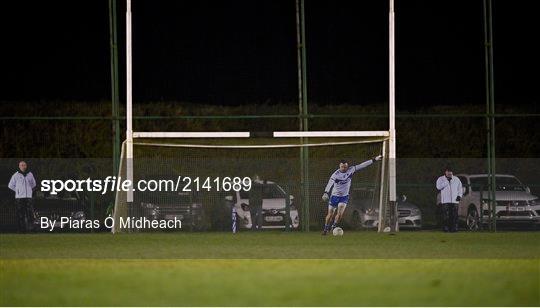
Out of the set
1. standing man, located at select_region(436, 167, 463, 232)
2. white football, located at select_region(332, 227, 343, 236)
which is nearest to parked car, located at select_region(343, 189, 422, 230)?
white football, located at select_region(332, 227, 343, 236)

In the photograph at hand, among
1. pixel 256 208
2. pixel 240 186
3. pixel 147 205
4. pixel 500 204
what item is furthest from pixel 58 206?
pixel 500 204

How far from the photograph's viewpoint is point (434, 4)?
98.0 feet

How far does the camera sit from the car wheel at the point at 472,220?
89.3 ft

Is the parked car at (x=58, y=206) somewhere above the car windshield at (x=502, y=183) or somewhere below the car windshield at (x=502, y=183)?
below

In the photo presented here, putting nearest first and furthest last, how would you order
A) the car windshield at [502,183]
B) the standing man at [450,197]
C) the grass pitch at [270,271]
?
the grass pitch at [270,271], the standing man at [450,197], the car windshield at [502,183]

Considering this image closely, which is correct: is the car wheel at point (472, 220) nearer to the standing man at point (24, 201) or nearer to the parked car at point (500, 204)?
the parked car at point (500, 204)

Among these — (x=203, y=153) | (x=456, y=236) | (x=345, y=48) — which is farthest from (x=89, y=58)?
(x=456, y=236)

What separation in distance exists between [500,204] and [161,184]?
314 inches

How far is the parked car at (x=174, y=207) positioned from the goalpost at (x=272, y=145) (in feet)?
0.76

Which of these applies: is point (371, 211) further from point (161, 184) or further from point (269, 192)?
point (161, 184)

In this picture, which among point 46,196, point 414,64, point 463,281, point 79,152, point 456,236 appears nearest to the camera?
point 463,281

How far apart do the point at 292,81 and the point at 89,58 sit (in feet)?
16.7

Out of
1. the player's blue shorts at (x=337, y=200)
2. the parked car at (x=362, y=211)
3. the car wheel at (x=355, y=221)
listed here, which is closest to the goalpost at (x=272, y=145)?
the parked car at (x=362, y=211)

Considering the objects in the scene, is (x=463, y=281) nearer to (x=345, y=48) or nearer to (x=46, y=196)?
(x=46, y=196)
